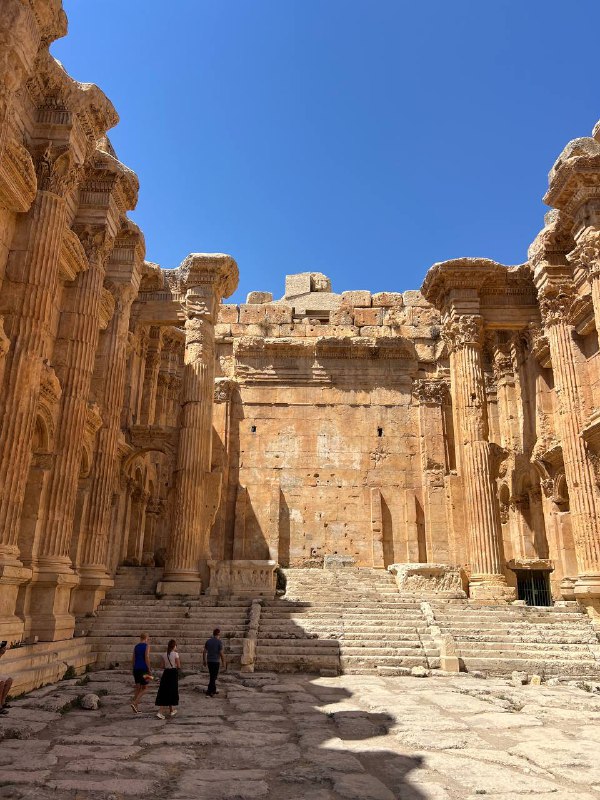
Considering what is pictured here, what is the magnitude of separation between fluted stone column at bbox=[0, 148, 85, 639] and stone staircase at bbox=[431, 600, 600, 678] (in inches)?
324

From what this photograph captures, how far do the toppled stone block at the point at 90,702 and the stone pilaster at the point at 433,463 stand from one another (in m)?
15.9

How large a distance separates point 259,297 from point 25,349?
55.7 ft

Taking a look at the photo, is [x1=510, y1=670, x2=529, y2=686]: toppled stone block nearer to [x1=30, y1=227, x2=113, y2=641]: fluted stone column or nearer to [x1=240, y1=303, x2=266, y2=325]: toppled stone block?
[x1=30, y1=227, x2=113, y2=641]: fluted stone column

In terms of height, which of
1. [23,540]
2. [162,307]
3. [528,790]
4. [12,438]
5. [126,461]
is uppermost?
[162,307]

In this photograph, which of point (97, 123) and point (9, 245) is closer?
point (9, 245)

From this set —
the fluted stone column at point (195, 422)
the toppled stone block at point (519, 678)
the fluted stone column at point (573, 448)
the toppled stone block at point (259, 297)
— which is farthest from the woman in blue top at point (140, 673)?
the toppled stone block at point (259, 297)

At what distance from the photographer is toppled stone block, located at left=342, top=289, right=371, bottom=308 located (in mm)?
26359

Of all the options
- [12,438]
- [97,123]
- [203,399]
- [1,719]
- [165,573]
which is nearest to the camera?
[1,719]

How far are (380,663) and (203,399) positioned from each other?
30.8ft

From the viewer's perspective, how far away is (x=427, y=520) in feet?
76.1

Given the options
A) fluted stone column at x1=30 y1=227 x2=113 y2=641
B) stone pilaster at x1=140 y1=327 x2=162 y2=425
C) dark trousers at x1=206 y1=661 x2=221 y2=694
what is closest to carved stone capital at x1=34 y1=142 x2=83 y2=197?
fluted stone column at x1=30 y1=227 x2=113 y2=641

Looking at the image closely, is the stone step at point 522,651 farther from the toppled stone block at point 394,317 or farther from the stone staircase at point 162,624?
the toppled stone block at point 394,317

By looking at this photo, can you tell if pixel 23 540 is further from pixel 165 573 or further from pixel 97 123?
pixel 97 123

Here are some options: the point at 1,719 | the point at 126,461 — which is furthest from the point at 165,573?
the point at 1,719
